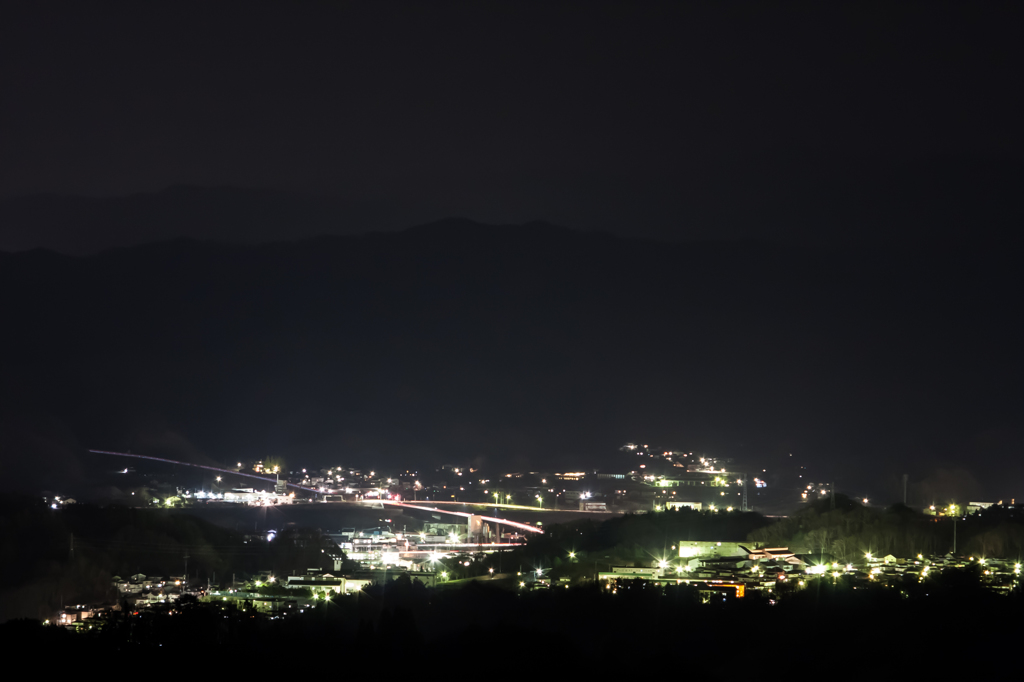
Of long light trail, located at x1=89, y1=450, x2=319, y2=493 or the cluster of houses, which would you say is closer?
the cluster of houses

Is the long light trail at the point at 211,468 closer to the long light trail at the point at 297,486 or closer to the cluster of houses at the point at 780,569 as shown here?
the long light trail at the point at 297,486

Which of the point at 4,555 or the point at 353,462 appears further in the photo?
the point at 353,462

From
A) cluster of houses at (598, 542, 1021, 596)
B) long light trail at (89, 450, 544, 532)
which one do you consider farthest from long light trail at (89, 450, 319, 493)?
cluster of houses at (598, 542, 1021, 596)

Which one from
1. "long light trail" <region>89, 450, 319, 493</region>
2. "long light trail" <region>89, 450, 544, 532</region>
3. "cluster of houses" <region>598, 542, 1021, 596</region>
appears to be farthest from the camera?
"long light trail" <region>89, 450, 319, 493</region>

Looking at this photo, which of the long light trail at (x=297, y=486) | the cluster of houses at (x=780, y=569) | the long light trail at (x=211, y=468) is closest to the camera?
the cluster of houses at (x=780, y=569)

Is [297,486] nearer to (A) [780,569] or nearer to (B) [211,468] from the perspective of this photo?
(B) [211,468]

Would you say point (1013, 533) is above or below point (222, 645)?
above

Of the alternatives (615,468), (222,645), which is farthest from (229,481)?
(222,645)

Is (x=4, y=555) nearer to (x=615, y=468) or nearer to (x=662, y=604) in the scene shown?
(x=662, y=604)

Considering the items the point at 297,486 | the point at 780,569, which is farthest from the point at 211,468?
the point at 780,569

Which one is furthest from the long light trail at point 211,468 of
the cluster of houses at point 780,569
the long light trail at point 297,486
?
the cluster of houses at point 780,569

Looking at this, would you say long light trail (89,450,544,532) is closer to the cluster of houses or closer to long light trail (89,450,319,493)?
long light trail (89,450,319,493)
